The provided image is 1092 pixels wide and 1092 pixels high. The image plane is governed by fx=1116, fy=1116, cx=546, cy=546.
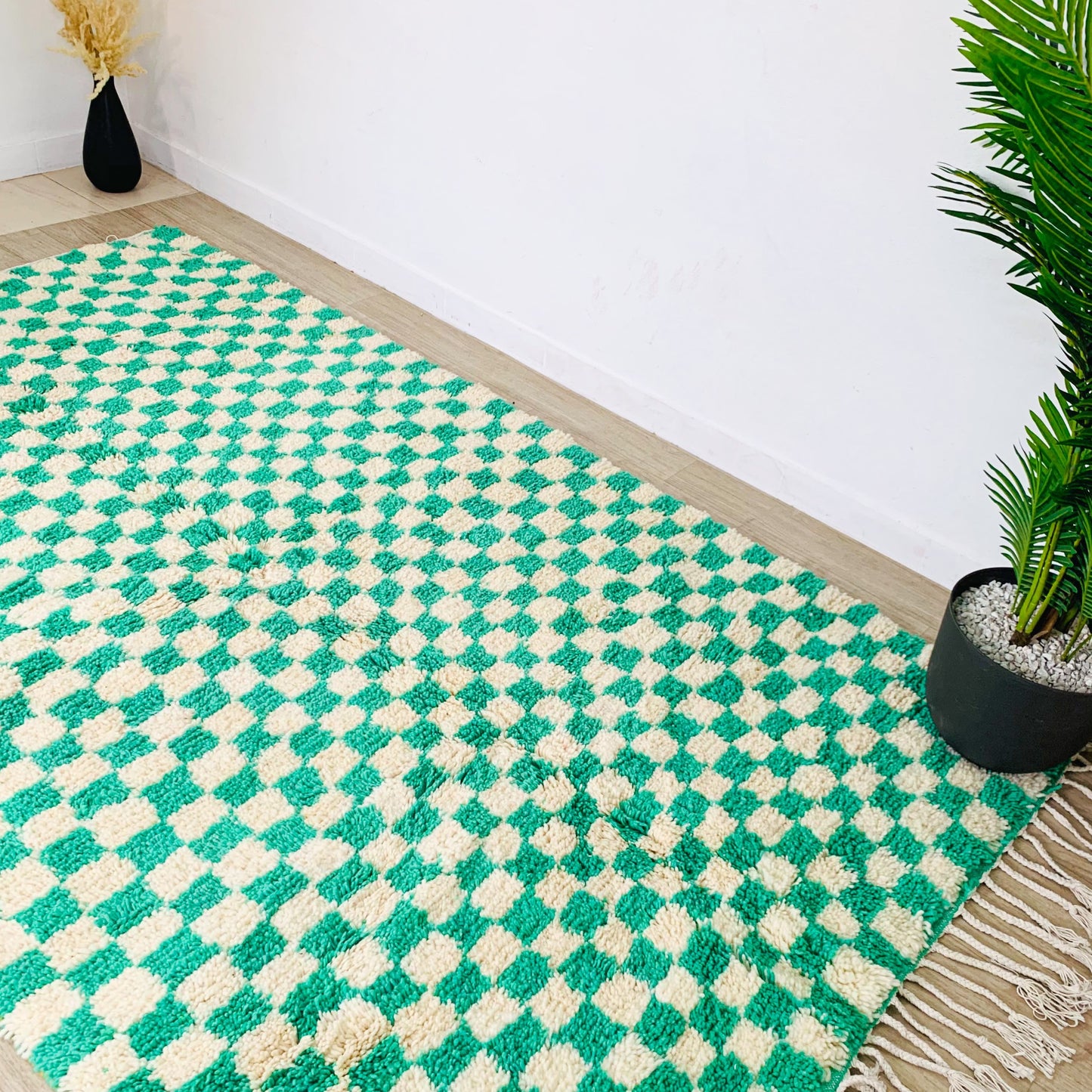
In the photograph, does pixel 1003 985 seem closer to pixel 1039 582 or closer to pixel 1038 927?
pixel 1038 927

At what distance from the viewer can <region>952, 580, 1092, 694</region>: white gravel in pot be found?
141 cm

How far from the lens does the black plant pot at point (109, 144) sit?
2.65 m

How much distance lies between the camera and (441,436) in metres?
2.02

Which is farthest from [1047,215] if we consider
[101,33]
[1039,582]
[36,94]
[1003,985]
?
[36,94]

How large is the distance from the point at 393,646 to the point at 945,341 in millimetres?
926

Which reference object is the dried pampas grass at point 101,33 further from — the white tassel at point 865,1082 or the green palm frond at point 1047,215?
the white tassel at point 865,1082

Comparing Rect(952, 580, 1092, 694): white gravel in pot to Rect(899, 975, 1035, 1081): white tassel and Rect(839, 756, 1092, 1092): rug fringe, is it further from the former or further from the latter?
Rect(899, 975, 1035, 1081): white tassel

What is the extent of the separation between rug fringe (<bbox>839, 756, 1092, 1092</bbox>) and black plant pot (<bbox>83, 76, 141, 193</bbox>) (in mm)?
2451

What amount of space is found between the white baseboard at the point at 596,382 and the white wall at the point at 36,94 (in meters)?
0.21

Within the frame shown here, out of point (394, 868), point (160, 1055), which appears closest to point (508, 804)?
point (394, 868)

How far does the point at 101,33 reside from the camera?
8.38 feet

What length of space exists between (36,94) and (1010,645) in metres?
2.61

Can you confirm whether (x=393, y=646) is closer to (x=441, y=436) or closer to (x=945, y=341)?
(x=441, y=436)

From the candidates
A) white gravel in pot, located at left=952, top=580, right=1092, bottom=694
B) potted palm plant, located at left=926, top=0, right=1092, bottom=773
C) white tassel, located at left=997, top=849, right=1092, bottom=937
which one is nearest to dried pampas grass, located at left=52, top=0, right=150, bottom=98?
potted palm plant, located at left=926, top=0, right=1092, bottom=773
